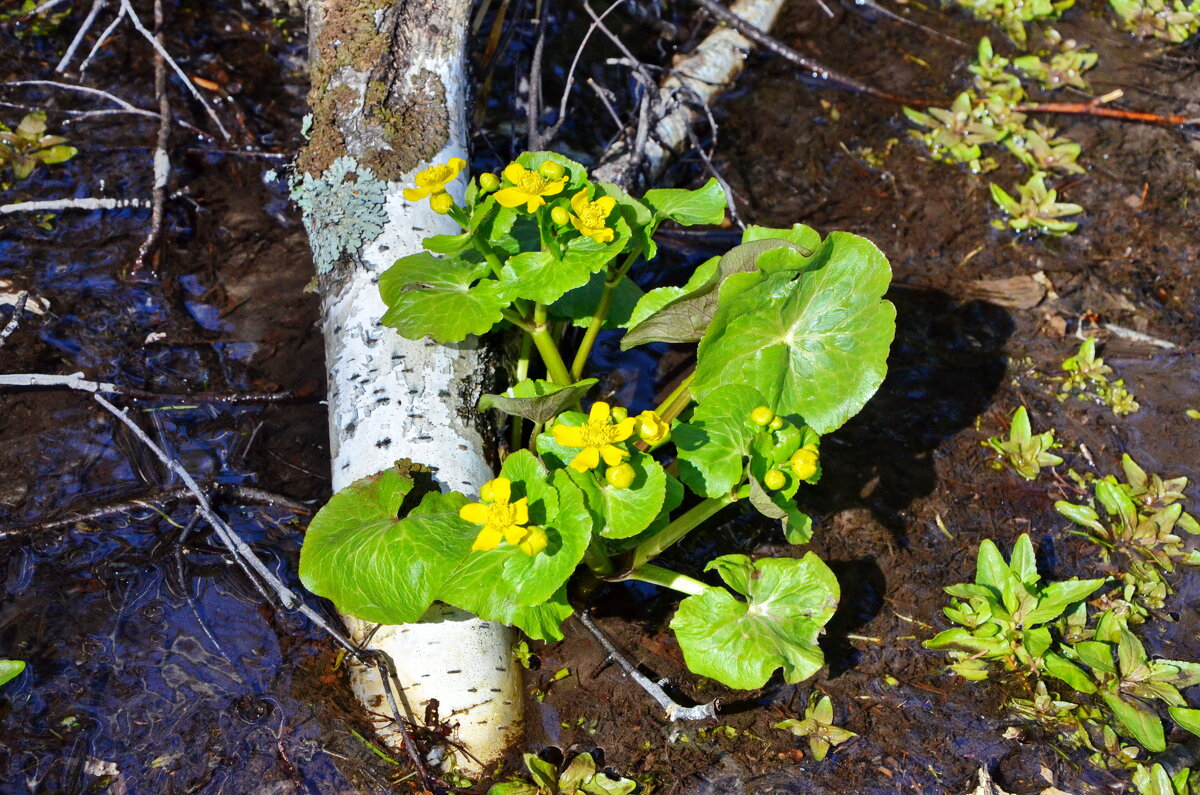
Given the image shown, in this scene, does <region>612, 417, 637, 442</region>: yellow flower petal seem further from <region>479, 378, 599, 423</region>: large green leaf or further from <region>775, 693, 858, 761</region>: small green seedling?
<region>775, 693, 858, 761</region>: small green seedling

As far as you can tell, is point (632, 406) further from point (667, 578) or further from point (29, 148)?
point (29, 148)

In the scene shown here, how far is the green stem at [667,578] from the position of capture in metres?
2.61

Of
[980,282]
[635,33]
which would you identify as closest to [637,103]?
[635,33]

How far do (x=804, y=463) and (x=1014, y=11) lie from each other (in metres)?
4.36

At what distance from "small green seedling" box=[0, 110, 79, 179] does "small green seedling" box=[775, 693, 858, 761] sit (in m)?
3.86

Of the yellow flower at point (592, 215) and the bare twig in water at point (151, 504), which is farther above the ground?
the yellow flower at point (592, 215)

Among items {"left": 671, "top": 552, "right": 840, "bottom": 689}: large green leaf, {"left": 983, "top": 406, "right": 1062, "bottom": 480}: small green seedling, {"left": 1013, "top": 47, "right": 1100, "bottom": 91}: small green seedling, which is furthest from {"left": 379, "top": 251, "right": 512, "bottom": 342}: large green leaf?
{"left": 1013, "top": 47, "right": 1100, "bottom": 91}: small green seedling

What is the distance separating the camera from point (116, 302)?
3.47 meters

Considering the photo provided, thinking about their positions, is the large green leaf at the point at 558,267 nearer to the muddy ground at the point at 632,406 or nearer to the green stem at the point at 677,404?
the green stem at the point at 677,404

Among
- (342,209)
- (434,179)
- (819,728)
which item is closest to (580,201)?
(434,179)

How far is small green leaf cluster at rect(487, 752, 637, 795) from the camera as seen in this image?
238 cm

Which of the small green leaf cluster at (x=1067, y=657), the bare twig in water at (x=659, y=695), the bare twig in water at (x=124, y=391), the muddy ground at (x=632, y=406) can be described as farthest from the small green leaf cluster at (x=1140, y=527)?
the bare twig in water at (x=124, y=391)

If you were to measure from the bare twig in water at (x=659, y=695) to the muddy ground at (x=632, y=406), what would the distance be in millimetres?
53

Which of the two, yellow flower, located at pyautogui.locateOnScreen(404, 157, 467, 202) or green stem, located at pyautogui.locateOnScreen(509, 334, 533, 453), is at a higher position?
yellow flower, located at pyautogui.locateOnScreen(404, 157, 467, 202)
